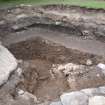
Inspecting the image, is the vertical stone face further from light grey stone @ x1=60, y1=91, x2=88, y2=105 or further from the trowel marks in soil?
light grey stone @ x1=60, y1=91, x2=88, y2=105

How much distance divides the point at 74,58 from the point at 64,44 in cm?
112

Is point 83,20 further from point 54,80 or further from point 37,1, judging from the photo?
point 54,80

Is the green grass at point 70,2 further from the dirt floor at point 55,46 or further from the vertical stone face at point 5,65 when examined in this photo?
the vertical stone face at point 5,65

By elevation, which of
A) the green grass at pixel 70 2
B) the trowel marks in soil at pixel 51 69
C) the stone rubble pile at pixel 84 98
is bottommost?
the trowel marks in soil at pixel 51 69

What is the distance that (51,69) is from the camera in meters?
9.63

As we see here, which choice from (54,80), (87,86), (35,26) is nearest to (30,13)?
(35,26)

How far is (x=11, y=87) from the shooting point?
27.3 feet

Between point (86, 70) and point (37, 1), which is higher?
point (37, 1)

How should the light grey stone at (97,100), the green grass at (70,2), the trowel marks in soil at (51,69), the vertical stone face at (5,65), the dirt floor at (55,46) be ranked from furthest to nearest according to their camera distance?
the green grass at (70,2)
the dirt floor at (55,46)
the trowel marks in soil at (51,69)
the vertical stone face at (5,65)
the light grey stone at (97,100)

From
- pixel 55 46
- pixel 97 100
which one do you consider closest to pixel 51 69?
pixel 55 46

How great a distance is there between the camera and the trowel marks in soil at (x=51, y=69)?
8.71 meters

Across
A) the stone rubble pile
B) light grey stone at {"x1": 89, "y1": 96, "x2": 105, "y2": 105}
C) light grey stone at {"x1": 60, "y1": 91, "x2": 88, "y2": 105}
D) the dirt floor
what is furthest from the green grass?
light grey stone at {"x1": 89, "y1": 96, "x2": 105, "y2": 105}

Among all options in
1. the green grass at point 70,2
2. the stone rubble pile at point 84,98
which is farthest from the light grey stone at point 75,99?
the green grass at point 70,2

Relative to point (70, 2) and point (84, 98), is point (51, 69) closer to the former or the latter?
point (84, 98)
